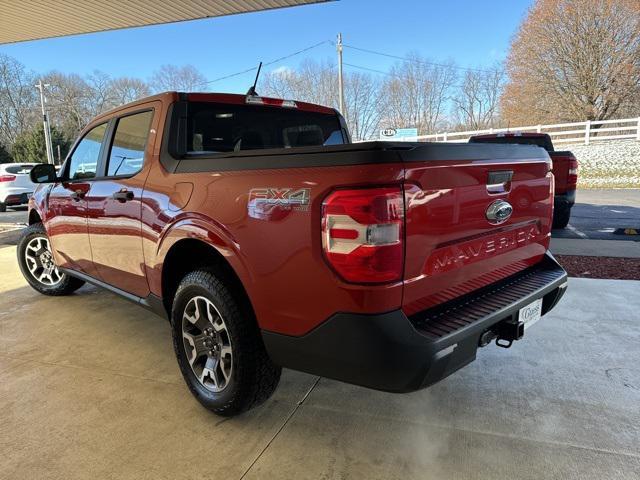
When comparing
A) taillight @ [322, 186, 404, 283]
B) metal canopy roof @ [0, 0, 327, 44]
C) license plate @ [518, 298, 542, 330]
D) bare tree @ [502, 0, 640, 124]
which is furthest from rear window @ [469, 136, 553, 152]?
bare tree @ [502, 0, 640, 124]

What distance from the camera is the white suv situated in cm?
1284

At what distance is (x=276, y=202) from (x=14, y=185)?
14.0 meters

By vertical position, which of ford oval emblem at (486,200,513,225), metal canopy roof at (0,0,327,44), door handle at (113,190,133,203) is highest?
metal canopy roof at (0,0,327,44)

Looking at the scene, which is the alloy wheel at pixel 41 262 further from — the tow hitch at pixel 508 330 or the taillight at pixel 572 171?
the taillight at pixel 572 171

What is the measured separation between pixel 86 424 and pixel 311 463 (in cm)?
132

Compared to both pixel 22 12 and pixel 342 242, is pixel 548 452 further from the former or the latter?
pixel 22 12

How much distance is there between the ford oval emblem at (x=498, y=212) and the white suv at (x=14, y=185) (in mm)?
14051

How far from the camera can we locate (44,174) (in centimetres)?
402

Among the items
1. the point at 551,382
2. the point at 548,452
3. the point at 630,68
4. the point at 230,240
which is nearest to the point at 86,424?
the point at 230,240

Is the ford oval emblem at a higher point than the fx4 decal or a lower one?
lower

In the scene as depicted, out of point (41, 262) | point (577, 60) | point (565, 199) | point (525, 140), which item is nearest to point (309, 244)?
point (41, 262)

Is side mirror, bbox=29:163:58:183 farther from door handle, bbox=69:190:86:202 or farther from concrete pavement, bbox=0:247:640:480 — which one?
concrete pavement, bbox=0:247:640:480

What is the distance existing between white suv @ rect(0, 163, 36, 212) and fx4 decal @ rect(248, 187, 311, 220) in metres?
13.4

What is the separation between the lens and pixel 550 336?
352 cm
